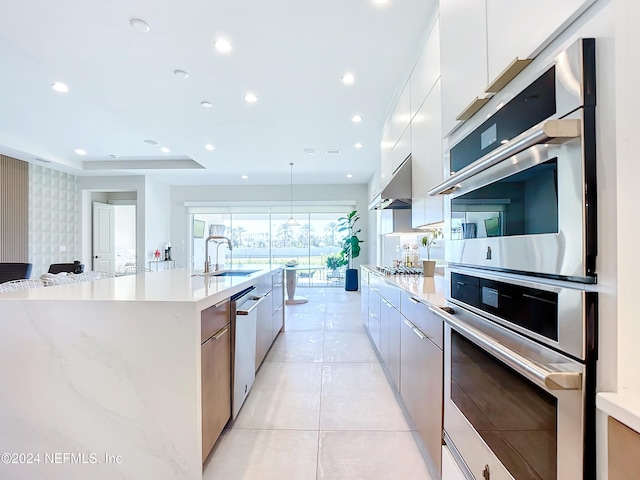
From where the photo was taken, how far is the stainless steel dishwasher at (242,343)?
A: 2.10 m

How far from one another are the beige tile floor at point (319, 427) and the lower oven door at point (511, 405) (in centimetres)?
68

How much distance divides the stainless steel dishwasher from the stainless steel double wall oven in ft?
4.56

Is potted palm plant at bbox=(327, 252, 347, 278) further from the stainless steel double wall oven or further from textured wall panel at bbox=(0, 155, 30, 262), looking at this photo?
the stainless steel double wall oven

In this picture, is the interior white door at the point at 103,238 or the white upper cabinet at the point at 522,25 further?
the interior white door at the point at 103,238

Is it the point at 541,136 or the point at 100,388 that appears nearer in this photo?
the point at 541,136

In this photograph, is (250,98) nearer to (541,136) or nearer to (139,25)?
(139,25)

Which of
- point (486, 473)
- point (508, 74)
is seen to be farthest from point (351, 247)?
point (508, 74)

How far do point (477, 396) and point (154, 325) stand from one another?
1.42m

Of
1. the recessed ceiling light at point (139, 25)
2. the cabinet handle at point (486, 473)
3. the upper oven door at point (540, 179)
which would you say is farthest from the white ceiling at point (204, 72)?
the cabinet handle at point (486, 473)

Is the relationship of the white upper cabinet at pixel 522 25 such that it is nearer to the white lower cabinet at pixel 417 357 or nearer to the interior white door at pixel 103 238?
the white lower cabinet at pixel 417 357

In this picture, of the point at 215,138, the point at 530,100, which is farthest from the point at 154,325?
the point at 215,138

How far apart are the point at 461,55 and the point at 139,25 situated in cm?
248

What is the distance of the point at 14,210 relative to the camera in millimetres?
6102

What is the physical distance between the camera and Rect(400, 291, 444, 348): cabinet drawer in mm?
1501
